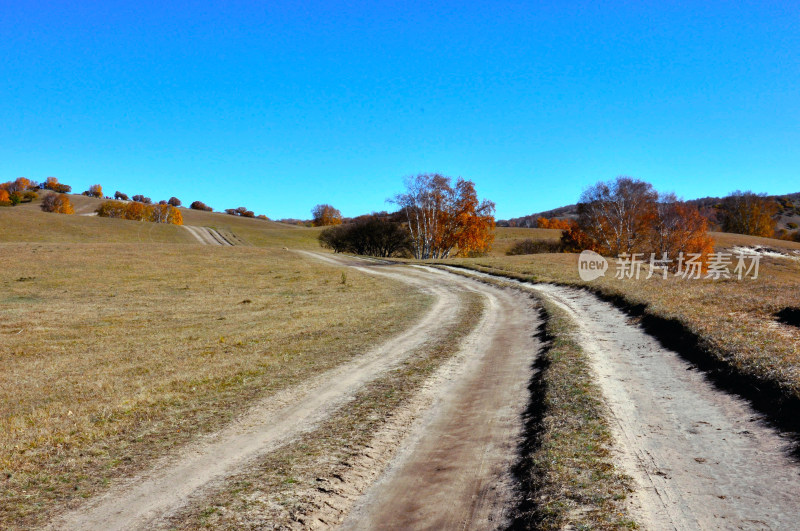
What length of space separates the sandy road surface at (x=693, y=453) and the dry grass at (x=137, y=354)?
21.6 ft

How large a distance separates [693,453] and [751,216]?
444 feet

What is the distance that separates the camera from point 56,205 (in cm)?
13412

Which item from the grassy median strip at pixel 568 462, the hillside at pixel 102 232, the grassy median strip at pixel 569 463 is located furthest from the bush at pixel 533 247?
the grassy median strip at pixel 569 463

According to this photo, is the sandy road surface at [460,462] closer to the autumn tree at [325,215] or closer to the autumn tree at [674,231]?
the autumn tree at [674,231]

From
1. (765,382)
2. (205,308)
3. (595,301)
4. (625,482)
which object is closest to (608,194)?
(595,301)

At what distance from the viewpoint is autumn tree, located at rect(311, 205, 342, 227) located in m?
156

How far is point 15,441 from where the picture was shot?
7.12m

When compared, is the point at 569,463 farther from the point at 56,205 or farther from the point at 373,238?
the point at 56,205

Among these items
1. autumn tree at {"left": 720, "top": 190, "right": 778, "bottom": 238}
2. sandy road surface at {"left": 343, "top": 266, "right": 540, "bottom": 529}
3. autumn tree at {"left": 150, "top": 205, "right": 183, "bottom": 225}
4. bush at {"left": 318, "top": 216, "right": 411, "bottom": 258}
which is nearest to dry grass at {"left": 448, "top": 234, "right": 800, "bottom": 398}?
sandy road surface at {"left": 343, "top": 266, "right": 540, "bottom": 529}

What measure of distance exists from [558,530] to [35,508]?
5762 mm

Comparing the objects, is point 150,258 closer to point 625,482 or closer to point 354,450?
point 354,450

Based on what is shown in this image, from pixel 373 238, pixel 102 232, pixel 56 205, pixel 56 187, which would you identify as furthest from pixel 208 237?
pixel 56 187

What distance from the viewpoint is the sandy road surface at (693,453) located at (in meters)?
4.51

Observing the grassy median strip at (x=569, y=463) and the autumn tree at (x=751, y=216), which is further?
the autumn tree at (x=751, y=216)
